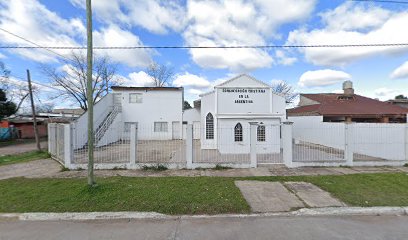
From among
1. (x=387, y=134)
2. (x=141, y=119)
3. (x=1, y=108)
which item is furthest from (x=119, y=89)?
(x=387, y=134)

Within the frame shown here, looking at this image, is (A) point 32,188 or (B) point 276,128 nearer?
(A) point 32,188

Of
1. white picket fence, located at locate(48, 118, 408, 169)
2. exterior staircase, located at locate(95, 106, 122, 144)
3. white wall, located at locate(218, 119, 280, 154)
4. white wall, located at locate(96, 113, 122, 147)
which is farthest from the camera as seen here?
exterior staircase, located at locate(95, 106, 122, 144)

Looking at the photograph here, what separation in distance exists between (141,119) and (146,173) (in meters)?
16.4

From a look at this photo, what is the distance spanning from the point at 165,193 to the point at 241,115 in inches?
347

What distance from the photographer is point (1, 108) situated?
23859 mm

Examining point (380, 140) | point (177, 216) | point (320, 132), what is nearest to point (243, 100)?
point (320, 132)

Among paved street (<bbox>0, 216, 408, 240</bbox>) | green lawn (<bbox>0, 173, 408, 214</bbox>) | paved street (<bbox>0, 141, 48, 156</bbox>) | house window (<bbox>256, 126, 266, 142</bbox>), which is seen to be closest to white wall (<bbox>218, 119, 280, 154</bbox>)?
house window (<bbox>256, 126, 266, 142</bbox>)

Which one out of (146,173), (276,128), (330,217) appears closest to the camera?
(330,217)

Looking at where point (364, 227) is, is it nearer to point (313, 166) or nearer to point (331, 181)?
point (331, 181)

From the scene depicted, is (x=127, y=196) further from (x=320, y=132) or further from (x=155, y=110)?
(x=155, y=110)

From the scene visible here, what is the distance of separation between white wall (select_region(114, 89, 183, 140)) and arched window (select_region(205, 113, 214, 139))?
9.03 meters

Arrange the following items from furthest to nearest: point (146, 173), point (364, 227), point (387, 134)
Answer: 1. point (387, 134)
2. point (146, 173)
3. point (364, 227)

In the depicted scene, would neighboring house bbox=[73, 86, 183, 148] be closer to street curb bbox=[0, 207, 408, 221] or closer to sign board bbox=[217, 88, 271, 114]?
sign board bbox=[217, 88, 271, 114]

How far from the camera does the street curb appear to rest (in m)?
5.01
